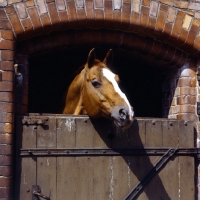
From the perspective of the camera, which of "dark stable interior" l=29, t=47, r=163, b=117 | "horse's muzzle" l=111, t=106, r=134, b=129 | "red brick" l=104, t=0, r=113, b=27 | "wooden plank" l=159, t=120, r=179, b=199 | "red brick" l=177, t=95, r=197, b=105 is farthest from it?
"dark stable interior" l=29, t=47, r=163, b=117

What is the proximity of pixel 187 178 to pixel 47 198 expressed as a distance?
54.8 inches

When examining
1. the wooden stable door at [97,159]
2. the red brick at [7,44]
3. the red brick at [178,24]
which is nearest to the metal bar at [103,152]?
the wooden stable door at [97,159]

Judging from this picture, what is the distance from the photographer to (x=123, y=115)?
375 cm

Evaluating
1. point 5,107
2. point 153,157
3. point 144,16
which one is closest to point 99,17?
point 144,16

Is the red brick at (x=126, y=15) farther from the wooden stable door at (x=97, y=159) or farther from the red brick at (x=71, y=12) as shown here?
the wooden stable door at (x=97, y=159)

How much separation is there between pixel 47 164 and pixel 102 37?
134 cm

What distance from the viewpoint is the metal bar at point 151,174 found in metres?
4.25

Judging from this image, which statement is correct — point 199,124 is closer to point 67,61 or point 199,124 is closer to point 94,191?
point 94,191

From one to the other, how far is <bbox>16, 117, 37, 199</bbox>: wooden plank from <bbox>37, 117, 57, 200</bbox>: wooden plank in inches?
2.1

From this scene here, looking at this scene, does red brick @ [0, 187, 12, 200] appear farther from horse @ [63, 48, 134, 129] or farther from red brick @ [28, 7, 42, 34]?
red brick @ [28, 7, 42, 34]

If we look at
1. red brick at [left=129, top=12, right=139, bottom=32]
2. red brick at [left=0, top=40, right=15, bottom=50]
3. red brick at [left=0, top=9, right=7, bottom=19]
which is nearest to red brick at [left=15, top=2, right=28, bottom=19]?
red brick at [left=0, top=9, right=7, bottom=19]

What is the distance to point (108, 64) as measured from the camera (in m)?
4.37

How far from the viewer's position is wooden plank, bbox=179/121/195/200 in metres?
4.45

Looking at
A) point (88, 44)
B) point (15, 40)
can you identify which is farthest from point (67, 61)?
point (15, 40)
